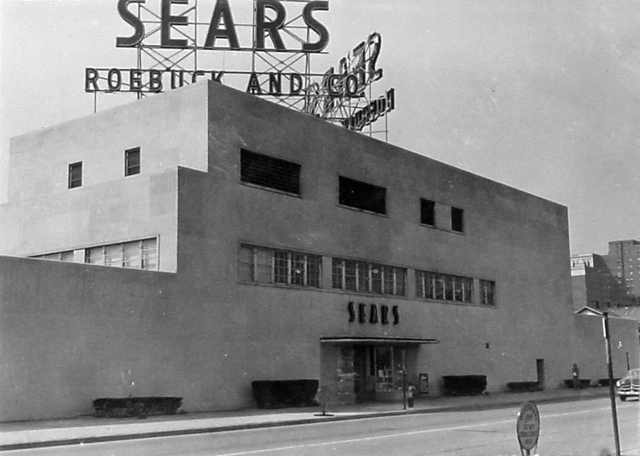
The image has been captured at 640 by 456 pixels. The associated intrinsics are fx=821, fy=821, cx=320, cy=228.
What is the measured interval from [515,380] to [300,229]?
2060 centimetres

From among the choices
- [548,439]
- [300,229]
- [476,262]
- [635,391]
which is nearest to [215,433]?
[548,439]

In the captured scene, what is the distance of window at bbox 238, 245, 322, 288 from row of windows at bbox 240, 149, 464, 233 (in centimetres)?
270

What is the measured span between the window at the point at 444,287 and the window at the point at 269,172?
10.3m

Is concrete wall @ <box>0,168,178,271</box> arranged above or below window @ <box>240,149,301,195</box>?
below

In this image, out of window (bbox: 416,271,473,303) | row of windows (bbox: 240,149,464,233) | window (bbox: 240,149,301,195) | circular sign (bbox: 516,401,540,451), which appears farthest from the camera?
window (bbox: 416,271,473,303)

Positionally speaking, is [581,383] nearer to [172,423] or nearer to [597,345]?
[597,345]

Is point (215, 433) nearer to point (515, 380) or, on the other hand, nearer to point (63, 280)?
point (63, 280)

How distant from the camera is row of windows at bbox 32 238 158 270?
29938mm

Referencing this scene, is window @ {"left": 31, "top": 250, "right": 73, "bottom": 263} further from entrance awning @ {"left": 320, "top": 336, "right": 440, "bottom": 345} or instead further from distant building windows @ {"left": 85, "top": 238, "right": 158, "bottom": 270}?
entrance awning @ {"left": 320, "top": 336, "right": 440, "bottom": 345}

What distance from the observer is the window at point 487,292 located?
47.1m

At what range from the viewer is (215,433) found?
2192 cm

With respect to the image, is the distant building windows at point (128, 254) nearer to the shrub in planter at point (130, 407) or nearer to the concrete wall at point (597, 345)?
the shrub in planter at point (130, 407)

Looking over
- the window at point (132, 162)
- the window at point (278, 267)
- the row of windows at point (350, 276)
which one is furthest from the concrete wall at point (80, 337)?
the window at point (132, 162)

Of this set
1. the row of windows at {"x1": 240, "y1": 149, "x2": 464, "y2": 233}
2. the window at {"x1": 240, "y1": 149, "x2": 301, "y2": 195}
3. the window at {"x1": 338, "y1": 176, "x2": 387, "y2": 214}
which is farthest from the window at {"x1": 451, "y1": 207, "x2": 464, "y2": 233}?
the window at {"x1": 240, "y1": 149, "x2": 301, "y2": 195}
